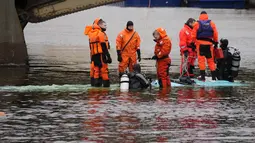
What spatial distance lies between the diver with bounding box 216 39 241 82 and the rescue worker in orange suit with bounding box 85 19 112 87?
3.41 m

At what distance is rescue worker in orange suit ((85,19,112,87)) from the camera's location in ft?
61.1

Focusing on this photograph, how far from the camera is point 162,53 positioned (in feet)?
63.5

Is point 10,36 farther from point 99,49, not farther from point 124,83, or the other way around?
point 124,83

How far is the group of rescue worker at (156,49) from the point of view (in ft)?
61.5

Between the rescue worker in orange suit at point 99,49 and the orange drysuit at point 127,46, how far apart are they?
5.01ft

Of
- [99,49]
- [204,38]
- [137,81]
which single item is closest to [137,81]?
[137,81]

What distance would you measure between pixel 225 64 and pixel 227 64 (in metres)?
0.05

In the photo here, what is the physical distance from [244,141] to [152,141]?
1.31m

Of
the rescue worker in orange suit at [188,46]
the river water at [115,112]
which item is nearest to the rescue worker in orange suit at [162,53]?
the river water at [115,112]

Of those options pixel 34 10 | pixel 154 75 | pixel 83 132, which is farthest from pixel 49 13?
pixel 83 132

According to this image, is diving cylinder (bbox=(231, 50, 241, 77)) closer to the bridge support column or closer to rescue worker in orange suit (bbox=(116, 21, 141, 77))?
rescue worker in orange suit (bbox=(116, 21, 141, 77))

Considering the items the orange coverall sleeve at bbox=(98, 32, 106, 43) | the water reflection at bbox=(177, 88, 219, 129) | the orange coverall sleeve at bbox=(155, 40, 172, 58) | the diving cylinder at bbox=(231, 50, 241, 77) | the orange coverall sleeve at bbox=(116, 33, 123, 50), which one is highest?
the orange coverall sleeve at bbox=(98, 32, 106, 43)

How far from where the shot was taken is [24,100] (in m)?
16.9

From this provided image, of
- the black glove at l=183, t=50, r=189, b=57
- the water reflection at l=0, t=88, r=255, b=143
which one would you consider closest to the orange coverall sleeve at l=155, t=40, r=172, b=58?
Result: the water reflection at l=0, t=88, r=255, b=143
